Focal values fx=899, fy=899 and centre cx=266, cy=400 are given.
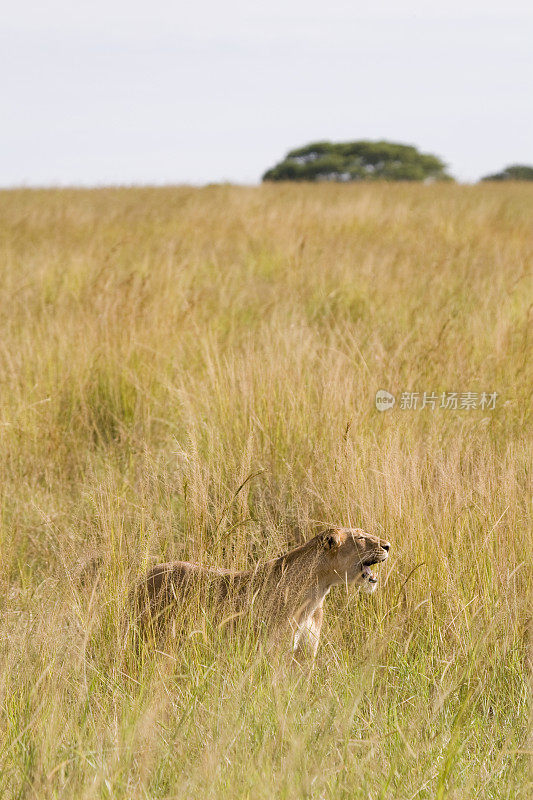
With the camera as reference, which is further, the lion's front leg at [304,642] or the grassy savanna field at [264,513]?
the lion's front leg at [304,642]

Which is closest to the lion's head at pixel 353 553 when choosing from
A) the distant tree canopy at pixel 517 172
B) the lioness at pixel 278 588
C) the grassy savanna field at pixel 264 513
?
the lioness at pixel 278 588

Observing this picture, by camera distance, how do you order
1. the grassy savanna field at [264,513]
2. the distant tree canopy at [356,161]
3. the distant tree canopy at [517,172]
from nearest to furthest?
the grassy savanna field at [264,513] < the distant tree canopy at [517,172] < the distant tree canopy at [356,161]

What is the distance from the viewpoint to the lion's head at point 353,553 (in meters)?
2.49

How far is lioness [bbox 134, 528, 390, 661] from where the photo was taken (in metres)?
2.45

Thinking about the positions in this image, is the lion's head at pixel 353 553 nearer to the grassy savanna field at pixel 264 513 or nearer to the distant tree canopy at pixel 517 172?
the grassy savanna field at pixel 264 513

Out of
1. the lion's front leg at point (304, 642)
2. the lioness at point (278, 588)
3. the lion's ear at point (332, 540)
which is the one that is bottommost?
the lion's front leg at point (304, 642)

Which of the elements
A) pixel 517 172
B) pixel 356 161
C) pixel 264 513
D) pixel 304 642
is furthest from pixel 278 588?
pixel 356 161

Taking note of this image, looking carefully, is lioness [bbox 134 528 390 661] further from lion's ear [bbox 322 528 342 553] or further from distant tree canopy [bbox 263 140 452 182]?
distant tree canopy [bbox 263 140 452 182]

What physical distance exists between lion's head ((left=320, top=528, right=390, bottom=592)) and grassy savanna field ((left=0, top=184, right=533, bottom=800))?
0.12 metres

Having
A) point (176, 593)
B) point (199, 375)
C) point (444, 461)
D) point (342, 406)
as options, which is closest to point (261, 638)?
point (176, 593)

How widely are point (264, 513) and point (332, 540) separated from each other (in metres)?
0.80

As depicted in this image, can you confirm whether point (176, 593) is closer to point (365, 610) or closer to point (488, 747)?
point (365, 610)

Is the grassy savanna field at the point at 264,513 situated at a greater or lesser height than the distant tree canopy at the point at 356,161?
lesser

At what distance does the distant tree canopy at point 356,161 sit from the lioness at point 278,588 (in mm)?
32151
